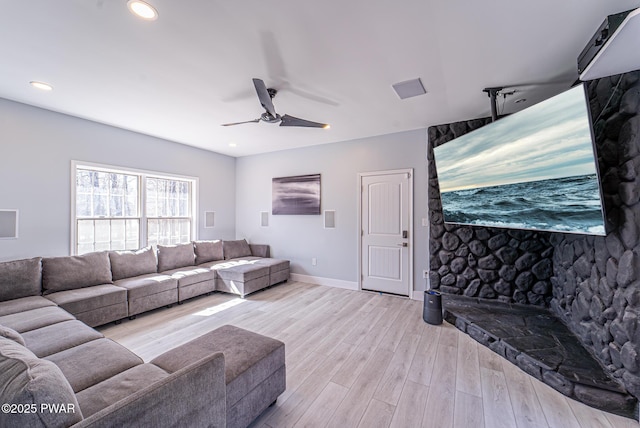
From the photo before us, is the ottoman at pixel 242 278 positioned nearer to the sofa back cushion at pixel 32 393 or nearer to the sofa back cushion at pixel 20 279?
the sofa back cushion at pixel 20 279

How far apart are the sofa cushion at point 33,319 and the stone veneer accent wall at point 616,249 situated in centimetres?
456

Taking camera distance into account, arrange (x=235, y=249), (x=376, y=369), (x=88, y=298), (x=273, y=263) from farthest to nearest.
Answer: (x=235, y=249)
(x=273, y=263)
(x=88, y=298)
(x=376, y=369)

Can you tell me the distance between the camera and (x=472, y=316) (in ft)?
10.1

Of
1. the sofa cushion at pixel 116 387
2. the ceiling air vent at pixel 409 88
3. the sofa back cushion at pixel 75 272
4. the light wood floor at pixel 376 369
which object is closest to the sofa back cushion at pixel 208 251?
the light wood floor at pixel 376 369

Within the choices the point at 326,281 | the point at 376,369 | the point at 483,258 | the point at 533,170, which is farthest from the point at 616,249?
the point at 326,281

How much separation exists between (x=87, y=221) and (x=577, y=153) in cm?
582

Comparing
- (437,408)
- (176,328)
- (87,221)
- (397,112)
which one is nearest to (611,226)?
(437,408)

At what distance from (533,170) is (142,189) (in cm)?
548

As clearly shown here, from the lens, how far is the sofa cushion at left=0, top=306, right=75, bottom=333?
6.86 feet

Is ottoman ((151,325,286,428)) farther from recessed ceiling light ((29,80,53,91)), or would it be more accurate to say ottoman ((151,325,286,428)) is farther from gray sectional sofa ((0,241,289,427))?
recessed ceiling light ((29,80,53,91))

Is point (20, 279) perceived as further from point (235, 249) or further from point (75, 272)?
point (235, 249)

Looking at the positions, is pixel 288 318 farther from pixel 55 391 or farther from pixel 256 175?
pixel 256 175

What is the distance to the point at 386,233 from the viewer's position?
4.41m

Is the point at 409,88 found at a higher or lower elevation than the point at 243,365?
higher
